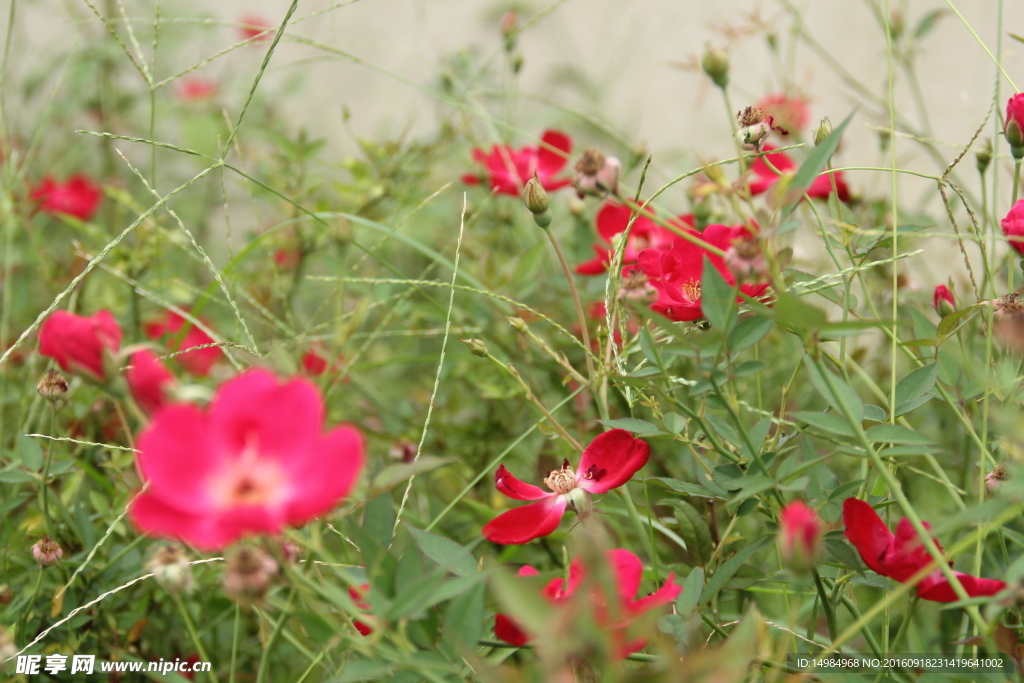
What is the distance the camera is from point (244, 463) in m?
0.30

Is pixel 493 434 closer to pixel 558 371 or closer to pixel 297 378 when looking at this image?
pixel 558 371

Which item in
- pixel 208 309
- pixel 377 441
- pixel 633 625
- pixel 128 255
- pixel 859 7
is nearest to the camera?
pixel 633 625

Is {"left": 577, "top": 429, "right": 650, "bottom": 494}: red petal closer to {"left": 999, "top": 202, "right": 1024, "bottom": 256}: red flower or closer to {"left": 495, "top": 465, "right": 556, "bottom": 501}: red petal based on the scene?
{"left": 495, "top": 465, "right": 556, "bottom": 501}: red petal

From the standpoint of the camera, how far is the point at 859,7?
1620 millimetres

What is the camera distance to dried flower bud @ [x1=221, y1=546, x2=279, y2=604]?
0.27 m

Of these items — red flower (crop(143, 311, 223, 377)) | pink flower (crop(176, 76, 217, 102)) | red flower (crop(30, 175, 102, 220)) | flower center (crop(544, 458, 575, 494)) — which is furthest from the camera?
pink flower (crop(176, 76, 217, 102))

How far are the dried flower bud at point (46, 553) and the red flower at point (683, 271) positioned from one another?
1.31 feet

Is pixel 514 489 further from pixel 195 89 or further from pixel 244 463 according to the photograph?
pixel 195 89

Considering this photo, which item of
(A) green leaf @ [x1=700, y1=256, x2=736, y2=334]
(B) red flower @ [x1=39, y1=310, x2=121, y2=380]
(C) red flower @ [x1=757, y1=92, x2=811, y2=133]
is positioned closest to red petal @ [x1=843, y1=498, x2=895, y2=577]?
(A) green leaf @ [x1=700, y1=256, x2=736, y2=334]

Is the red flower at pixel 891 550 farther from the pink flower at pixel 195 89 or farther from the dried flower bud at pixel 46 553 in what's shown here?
the pink flower at pixel 195 89

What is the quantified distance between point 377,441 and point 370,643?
0.62 meters

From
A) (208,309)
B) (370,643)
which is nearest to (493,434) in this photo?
(370,643)

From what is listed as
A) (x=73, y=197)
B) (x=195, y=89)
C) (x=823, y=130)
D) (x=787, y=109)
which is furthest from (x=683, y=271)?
(x=195, y=89)

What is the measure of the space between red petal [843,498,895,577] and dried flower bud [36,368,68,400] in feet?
1.48
